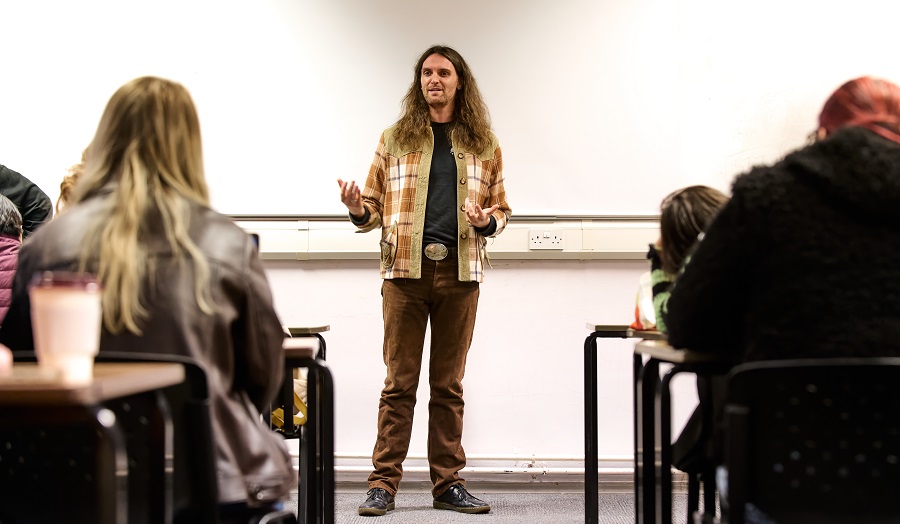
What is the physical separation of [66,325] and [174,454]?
38 centimetres

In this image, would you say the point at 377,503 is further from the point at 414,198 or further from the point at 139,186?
the point at 139,186

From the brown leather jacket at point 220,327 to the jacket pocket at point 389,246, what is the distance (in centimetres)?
180

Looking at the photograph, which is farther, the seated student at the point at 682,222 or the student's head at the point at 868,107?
the seated student at the point at 682,222

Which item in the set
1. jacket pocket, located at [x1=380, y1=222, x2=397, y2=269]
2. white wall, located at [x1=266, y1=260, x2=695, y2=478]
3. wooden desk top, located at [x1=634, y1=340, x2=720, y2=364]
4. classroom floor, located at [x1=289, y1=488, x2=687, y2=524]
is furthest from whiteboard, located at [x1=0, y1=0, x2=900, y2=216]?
wooden desk top, located at [x1=634, y1=340, x2=720, y2=364]

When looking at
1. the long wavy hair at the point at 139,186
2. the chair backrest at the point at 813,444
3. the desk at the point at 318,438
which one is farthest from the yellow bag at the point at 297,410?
the chair backrest at the point at 813,444

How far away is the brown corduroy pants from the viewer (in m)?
3.42

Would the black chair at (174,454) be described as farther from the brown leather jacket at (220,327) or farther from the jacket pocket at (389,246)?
the jacket pocket at (389,246)

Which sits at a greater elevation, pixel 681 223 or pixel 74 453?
pixel 681 223

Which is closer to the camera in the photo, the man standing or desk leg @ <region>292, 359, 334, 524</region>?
desk leg @ <region>292, 359, 334, 524</region>

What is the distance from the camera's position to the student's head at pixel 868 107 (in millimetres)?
1617

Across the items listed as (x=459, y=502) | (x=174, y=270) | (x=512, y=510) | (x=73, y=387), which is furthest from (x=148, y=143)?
(x=512, y=510)

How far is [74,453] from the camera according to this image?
1259mm

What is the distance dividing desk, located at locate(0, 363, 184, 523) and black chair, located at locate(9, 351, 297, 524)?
11mm

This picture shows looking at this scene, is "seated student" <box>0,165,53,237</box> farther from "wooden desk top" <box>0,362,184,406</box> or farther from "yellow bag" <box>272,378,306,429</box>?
"wooden desk top" <box>0,362,184,406</box>
